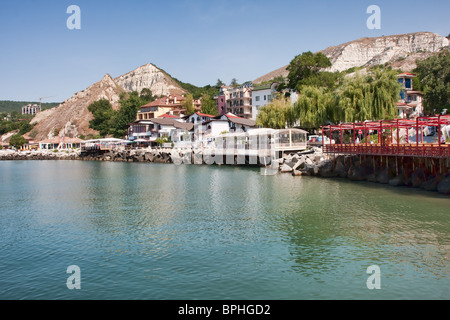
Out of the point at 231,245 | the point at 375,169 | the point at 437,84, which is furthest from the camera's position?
the point at 437,84

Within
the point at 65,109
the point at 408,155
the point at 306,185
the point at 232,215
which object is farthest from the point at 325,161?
the point at 65,109

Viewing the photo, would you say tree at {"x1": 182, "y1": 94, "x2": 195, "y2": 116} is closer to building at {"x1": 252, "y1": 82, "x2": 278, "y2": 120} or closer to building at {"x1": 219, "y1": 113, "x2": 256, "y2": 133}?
building at {"x1": 252, "y1": 82, "x2": 278, "y2": 120}

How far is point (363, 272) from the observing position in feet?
55.8

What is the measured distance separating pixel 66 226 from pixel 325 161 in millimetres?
34661

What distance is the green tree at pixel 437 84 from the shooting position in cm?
6334

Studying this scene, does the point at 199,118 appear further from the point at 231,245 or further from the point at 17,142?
the point at 17,142

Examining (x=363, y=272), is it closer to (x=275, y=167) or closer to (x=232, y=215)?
(x=232, y=215)

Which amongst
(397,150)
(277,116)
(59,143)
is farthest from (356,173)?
(59,143)

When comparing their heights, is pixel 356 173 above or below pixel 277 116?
below

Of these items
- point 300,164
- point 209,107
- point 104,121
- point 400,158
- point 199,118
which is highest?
point 209,107

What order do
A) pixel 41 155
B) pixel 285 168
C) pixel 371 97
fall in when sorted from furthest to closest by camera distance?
pixel 41 155
pixel 371 97
pixel 285 168

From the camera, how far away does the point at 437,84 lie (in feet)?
211

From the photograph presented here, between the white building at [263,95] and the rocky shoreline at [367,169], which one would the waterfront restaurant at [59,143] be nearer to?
the white building at [263,95]

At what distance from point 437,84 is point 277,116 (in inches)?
1110
